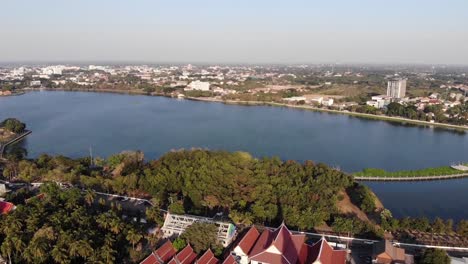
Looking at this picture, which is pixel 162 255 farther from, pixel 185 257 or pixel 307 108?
pixel 307 108

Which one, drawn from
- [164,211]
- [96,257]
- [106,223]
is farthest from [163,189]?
[96,257]

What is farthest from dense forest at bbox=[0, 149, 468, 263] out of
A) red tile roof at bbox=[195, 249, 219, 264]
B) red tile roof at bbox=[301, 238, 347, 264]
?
red tile roof at bbox=[301, 238, 347, 264]

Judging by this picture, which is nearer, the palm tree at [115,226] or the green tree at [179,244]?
the green tree at [179,244]

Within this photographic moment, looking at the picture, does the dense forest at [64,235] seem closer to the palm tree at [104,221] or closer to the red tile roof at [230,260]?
the palm tree at [104,221]

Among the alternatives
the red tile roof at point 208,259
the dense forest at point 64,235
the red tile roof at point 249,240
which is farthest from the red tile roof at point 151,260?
the red tile roof at point 249,240

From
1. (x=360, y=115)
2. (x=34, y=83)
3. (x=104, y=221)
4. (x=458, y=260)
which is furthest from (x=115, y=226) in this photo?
(x=34, y=83)

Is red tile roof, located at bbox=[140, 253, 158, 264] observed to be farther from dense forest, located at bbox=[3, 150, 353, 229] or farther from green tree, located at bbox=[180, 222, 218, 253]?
dense forest, located at bbox=[3, 150, 353, 229]

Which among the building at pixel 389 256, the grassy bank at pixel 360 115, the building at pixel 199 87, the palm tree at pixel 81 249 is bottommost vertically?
the grassy bank at pixel 360 115
